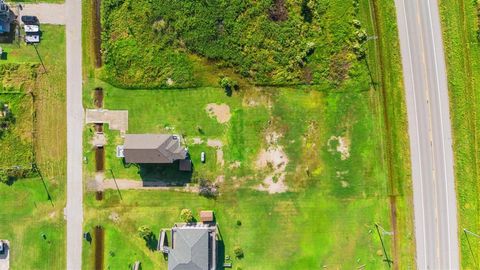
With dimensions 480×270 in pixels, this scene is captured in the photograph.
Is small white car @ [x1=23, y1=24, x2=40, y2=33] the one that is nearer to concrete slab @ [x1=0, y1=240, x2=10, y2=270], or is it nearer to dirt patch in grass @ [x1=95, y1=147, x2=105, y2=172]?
dirt patch in grass @ [x1=95, y1=147, x2=105, y2=172]

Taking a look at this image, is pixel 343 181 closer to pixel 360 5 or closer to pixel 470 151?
pixel 470 151

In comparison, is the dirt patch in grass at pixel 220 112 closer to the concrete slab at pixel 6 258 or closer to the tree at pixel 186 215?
the tree at pixel 186 215

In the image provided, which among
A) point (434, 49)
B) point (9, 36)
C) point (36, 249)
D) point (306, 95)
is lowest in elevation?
point (36, 249)

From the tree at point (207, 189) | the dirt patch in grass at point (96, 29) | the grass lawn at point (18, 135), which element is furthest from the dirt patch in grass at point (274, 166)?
the grass lawn at point (18, 135)

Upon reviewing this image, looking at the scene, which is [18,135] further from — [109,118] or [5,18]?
[5,18]

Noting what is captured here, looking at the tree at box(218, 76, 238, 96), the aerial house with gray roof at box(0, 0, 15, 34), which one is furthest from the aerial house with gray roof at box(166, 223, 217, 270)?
the aerial house with gray roof at box(0, 0, 15, 34)

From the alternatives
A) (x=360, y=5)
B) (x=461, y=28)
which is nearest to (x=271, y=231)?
(x=360, y=5)

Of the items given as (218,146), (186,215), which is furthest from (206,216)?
(218,146)
